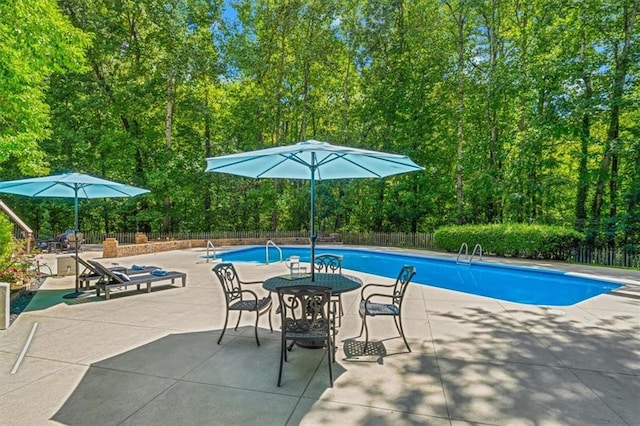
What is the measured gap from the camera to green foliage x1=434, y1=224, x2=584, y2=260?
10.8 metres

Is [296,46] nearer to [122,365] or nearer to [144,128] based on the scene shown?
[144,128]

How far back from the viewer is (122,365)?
3287 millimetres

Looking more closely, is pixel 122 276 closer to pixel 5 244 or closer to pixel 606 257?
pixel 5 244

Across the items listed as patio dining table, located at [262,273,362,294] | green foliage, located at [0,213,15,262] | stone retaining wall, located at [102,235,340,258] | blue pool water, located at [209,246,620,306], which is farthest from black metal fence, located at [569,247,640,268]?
green foliage, located at [0,213,15,262]

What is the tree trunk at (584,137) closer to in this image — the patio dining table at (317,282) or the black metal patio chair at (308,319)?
the patio dining table at (317,282)

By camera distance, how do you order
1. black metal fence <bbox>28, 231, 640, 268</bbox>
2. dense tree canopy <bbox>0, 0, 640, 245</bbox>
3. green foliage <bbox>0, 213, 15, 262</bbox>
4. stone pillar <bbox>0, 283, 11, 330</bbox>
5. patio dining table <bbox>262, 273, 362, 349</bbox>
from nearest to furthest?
patio dining table <bbox>262, 273, 362, 349</bbox>, stone pillar <bbox>0, 283, 11, 330</bbox>, green foliage <bbox>0, 213, 15, 262</bbox>, dense tree canopy <bbox>0, 0, 640, 245</bbox>, black metal fence <bbox>28, 231, 640, 268</bbox>

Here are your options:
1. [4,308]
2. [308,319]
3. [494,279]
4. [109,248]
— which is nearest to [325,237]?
[494,279]

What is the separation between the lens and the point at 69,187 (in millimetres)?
6637

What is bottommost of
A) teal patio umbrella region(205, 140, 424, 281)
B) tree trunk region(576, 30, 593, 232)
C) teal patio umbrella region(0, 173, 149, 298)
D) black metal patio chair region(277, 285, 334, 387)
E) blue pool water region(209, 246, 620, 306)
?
blue pool water region(209, 246, 620, 306)

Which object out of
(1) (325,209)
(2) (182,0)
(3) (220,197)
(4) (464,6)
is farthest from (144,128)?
(4) (464,6)

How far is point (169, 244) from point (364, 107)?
41.8ft

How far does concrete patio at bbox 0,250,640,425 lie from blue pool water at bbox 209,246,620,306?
1875 millimetres

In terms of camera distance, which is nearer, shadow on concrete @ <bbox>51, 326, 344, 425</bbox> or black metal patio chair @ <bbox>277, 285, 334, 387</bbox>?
shadow on concrete @ <bbox>51, 326, 344, 425</bbox>

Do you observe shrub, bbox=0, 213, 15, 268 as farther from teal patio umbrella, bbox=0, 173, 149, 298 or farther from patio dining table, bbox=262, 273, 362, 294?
patio dining table, bbox=262, 273, 362, 294
